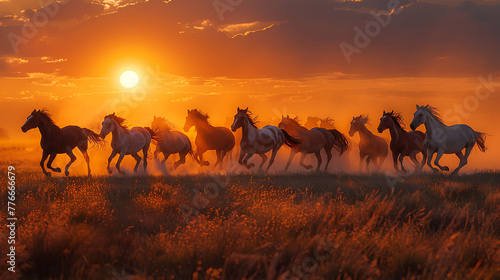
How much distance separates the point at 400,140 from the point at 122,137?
33.7 ft

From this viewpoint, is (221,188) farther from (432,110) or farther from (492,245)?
(432,110)

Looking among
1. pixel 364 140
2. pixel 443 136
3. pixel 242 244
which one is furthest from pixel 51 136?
pixel 443 136

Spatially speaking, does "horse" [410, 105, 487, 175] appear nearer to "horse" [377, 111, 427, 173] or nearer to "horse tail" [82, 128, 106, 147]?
"horse" [377, 111, 427, 173]

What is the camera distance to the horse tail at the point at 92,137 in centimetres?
1672

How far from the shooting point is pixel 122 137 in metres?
16.2

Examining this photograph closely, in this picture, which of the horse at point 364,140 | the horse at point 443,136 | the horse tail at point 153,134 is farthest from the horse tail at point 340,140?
the horse tail at point 153,134

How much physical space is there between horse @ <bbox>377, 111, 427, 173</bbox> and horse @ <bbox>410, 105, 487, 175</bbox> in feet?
2.61

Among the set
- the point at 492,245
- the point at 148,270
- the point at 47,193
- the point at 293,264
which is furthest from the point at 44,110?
the point at 492,245

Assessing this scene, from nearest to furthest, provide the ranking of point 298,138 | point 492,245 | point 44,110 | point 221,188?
1. point 492,245
2. point 221,188
3. point 44,110
4. point 298,138

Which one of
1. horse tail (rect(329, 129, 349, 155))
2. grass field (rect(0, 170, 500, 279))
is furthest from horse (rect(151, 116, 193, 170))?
grass field (rect(0, 170, 500, 279))

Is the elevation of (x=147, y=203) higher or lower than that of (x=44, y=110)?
lower

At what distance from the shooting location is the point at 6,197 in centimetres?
1037

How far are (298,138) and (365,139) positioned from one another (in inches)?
111

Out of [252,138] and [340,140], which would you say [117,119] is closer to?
[252,138]
